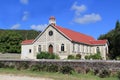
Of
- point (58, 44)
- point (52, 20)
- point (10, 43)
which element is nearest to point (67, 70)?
point (58, 44)

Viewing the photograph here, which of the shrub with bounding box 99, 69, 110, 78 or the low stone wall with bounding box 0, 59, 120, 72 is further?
the low stone wall with bounding box 0, 59, 120, 72

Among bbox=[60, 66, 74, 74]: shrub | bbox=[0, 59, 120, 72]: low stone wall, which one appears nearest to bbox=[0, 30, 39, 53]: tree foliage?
bbox=[0, 59, 120, 72]: low stone wall

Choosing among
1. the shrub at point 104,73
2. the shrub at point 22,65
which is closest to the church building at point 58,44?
the shrub at point 22,65

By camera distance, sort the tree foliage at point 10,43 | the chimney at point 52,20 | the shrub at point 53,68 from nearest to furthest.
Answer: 1. the shrub at point 53,68
2. the chimney at point 52,20
3. the tree foliage at point 10,43

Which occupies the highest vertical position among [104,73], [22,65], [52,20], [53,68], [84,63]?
[52,20]

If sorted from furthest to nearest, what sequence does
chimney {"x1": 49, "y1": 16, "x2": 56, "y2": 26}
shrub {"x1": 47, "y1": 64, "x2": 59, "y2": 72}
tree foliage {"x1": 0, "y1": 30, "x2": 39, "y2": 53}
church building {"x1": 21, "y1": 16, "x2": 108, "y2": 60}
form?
tree foliage {"x1": 0, "y1": 30, "x2": 39, "y2": 53} < chimney {"x1": 49, "y1": 16, "x2": 56, "y2": 26} < church building {"x1": 21, "y1": 16, "x2": 108, "y2": 60} < shrub {"x1": 47, "y1": 64, "x2": 59, "y2": 72}

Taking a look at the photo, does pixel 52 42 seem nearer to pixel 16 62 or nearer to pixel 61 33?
pixel 61 33

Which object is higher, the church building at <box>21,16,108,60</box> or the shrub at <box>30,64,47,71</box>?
the church building at <box>21,16,108,60</box>

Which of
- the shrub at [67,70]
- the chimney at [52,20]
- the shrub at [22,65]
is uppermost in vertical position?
the chimney at [52,20]

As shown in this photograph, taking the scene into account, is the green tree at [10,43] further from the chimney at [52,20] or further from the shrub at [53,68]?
the shrub at [53,68]

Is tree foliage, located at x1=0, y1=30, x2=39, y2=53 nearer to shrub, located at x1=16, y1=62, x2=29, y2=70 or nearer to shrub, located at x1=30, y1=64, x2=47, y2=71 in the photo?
shrub, located at x1=16, y1=62, x2=29, y2=70

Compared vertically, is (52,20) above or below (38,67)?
above

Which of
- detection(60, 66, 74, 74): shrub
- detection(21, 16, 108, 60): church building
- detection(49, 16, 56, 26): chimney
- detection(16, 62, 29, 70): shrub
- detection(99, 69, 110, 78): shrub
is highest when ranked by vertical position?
detection(49, 16, 56, 26): chimney

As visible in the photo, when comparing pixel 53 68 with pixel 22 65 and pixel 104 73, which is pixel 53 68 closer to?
pixel 22 65
